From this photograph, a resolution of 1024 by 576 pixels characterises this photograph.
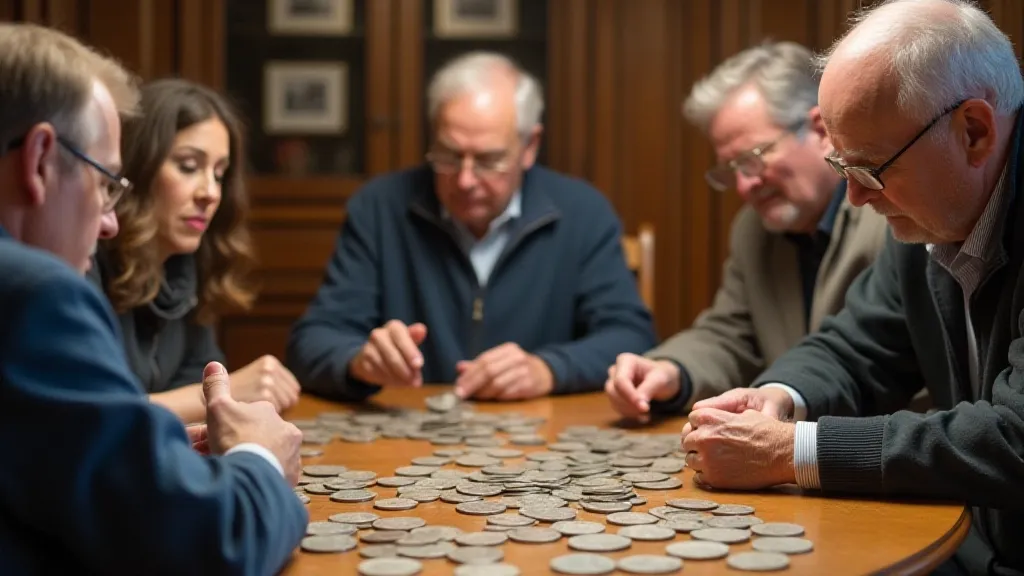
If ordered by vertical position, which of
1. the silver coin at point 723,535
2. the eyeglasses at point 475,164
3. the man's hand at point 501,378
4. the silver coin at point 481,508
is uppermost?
the eyeglasses at point 475,164

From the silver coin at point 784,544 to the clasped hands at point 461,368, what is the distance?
122 cm

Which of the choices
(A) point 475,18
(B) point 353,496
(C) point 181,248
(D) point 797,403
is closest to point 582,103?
(A) point 475,18

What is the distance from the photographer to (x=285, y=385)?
2.28 m

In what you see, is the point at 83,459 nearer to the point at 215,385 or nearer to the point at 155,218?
the point at 215,385

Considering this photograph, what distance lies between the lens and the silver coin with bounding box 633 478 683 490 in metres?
1.65

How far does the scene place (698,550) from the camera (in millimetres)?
1278

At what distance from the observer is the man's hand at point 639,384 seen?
222cm

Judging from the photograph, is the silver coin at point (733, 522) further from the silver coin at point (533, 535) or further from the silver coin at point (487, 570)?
the silver coin at point (487, 570)

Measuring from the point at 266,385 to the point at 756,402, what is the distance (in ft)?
3.19

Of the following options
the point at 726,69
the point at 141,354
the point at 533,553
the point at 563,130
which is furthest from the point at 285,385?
the point at 563,130

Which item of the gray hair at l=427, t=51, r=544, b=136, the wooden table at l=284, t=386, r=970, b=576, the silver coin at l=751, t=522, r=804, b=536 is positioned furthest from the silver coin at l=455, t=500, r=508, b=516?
the gray hair at l=427, t=51, r=544, b=136

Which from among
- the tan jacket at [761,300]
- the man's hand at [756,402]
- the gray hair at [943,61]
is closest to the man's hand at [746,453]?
the man's hand at [756,402]

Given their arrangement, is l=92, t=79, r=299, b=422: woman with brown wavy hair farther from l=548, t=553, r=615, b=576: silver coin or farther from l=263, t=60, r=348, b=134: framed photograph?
l=263, t=60, r=348, b=134: framed photograph

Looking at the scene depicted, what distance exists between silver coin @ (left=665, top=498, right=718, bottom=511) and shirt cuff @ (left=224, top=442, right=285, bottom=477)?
0.53m
